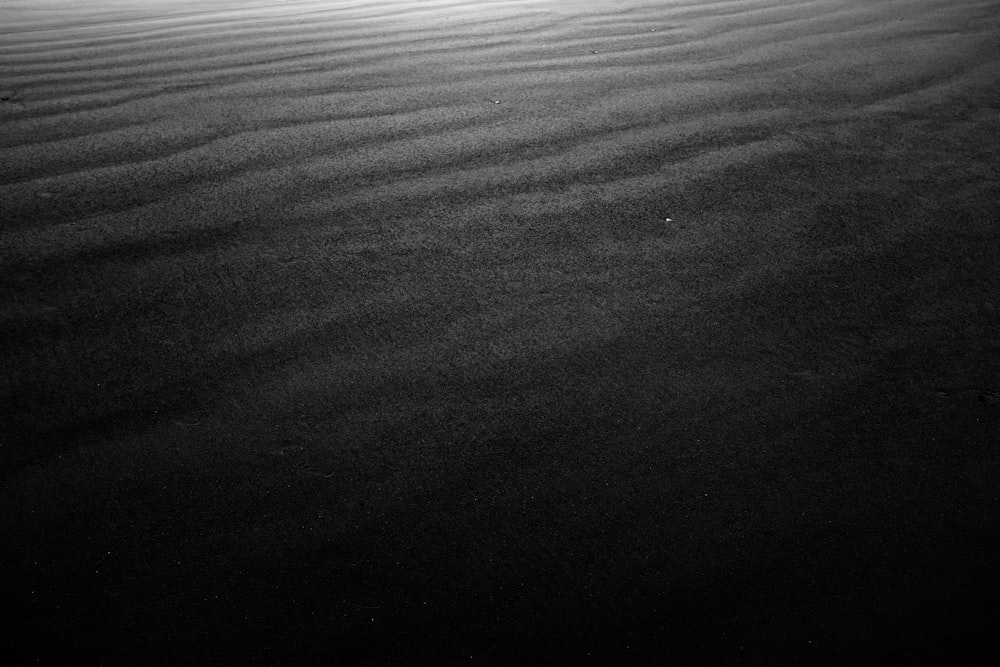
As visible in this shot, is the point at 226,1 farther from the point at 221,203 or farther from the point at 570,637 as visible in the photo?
the point at 570,637

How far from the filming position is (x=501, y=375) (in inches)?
39.6

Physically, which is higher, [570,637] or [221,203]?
[221,203]

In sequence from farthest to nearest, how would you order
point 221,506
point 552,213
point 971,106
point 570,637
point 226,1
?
point 226,1, point 971,106, point 552,213, point 221,506, point 570,637

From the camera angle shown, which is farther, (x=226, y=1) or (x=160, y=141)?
(x=226, y=1)

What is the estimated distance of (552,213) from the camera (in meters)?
1.35

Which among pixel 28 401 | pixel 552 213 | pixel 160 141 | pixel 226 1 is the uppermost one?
pixel 226 1

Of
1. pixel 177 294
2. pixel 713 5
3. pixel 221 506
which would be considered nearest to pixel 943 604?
pixel 221 506

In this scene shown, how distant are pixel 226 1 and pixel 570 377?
354 centimetres

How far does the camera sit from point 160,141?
1.59 m

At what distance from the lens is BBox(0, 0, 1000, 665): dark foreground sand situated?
0.74 metres

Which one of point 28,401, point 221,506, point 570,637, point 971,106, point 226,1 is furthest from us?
point 226,1

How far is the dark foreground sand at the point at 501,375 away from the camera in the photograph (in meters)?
0.74

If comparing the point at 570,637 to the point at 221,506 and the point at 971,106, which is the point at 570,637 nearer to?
the point at 221,506

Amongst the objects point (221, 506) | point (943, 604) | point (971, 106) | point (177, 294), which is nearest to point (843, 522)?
point (943, 604)
